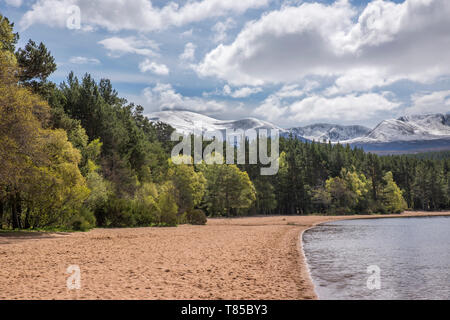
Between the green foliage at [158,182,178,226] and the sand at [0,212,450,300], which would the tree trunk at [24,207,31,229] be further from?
the green foliage at [158,182,178,226]

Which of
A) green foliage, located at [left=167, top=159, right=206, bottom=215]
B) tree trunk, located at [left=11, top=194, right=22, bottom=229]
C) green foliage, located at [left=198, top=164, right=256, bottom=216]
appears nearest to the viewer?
tree trunk, located at [left=11, top=194, right=22, bottom=229]

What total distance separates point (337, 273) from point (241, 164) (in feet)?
278

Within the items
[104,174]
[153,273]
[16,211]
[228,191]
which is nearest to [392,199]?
[228,191]

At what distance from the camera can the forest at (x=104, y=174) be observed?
23123mm

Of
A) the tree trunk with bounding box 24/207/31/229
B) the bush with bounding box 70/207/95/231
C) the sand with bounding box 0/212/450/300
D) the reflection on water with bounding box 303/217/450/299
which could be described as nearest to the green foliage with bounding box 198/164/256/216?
the bush with bounding box 70/207/95/231

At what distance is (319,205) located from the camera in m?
101

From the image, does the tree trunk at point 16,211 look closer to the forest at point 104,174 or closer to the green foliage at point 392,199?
the forest at point 104,174

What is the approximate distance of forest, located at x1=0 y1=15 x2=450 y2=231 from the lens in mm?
23123

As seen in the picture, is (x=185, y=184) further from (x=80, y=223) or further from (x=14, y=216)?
(x=14, y=216)

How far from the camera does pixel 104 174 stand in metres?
44.2

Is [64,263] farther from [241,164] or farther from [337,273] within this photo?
[241,164]

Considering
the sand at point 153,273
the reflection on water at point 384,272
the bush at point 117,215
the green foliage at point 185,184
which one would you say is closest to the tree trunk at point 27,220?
the bush at point 117,215
